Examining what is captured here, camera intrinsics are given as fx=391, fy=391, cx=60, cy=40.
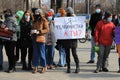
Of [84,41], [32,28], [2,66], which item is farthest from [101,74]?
[84,41]

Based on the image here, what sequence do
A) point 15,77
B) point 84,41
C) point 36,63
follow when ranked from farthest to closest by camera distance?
1. point 84,41
2. point 36,63
3. point 15,77

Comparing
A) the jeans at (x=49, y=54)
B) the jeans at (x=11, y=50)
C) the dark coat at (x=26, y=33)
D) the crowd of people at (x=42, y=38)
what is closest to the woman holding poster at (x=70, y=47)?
the crowd of people at (x=42, y=38)

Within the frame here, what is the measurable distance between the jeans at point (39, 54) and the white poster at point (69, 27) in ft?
2.41

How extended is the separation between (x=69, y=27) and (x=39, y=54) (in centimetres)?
126

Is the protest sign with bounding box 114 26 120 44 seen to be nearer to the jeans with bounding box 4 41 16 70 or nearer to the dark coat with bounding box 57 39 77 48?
the dark coat with bounding box 57 39 77 48

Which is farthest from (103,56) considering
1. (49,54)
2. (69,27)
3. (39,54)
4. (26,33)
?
(26,33)

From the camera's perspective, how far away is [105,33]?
37.7ft

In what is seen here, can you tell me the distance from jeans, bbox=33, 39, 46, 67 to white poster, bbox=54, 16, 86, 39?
0.73 meters

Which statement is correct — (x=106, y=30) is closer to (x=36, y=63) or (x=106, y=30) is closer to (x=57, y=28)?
(x=57, y=28)

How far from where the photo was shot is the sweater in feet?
37.7

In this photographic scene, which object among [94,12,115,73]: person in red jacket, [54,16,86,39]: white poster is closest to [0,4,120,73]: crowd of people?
[94,12,115,73]: person in red jacket

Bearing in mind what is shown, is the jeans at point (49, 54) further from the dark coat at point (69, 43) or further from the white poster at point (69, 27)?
the dark coat at point (69, 43)

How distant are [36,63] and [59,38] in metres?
1.05

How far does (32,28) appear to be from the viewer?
1144cm
